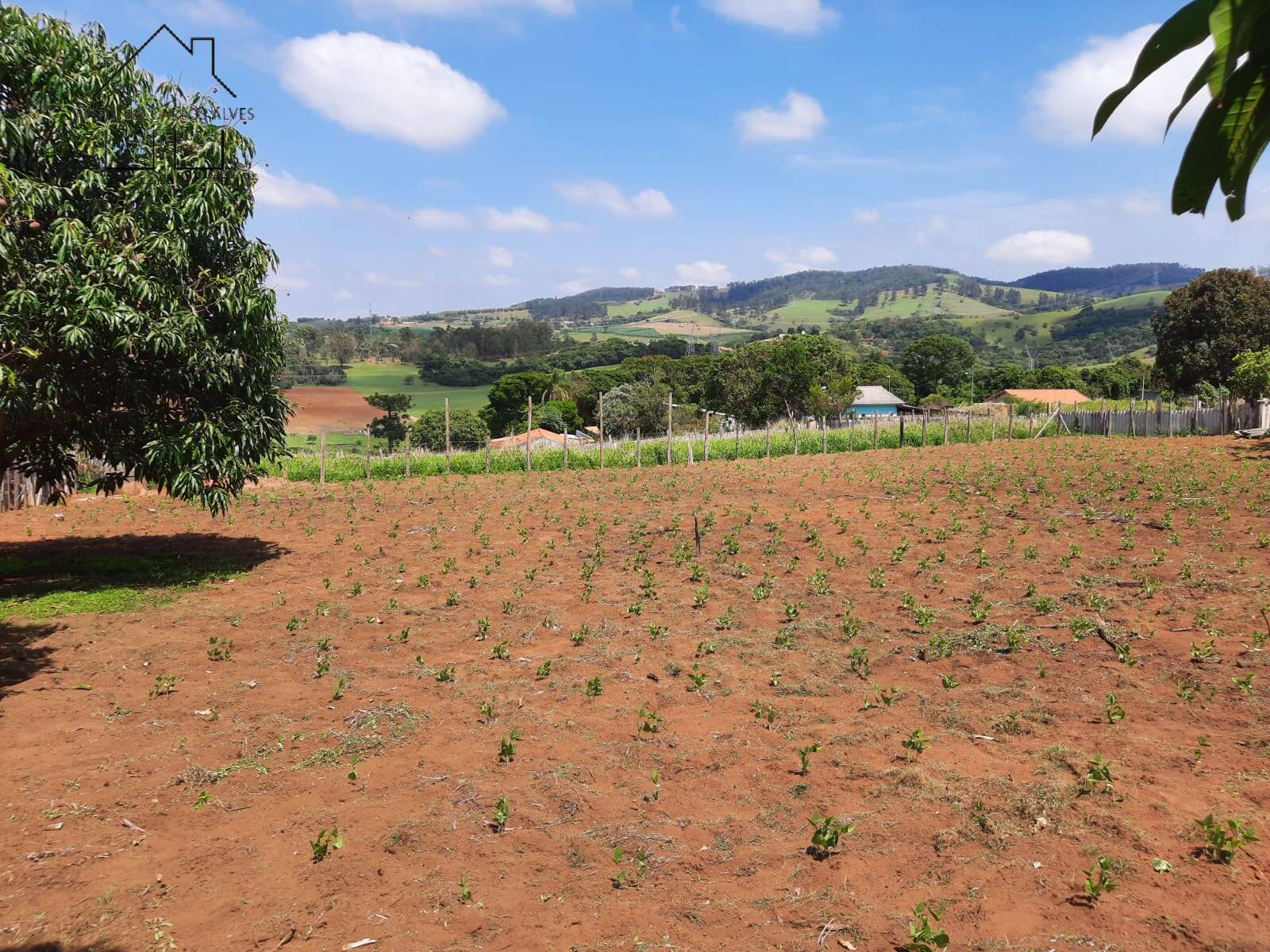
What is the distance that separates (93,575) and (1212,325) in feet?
174

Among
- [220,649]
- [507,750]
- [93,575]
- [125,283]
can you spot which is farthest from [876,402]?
[507,750]

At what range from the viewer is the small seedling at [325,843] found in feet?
16.0

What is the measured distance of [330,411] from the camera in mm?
47219

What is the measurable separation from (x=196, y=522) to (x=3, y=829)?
1255cm

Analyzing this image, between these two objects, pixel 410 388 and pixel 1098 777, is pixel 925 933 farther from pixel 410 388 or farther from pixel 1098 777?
pixel 410 388

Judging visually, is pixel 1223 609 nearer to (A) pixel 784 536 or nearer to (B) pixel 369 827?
(A) pixel 784 536

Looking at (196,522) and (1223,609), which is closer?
(1223,609)

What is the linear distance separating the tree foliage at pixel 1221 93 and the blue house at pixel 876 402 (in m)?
64.2

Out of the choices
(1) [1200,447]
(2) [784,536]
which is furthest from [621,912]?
(1) [1200,447]

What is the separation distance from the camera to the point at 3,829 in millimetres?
5078

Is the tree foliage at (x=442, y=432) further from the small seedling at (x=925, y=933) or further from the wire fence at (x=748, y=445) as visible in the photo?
the small seedling at (x=925, y=933)

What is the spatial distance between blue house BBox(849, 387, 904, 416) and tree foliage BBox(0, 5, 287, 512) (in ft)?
187

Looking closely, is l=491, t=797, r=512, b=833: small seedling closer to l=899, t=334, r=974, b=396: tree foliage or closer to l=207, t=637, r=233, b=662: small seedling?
l=207, t=637, r=233, b=662: small seedling

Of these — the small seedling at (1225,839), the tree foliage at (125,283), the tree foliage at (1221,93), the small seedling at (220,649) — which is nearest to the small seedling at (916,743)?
the small seedling at (1225,839)
